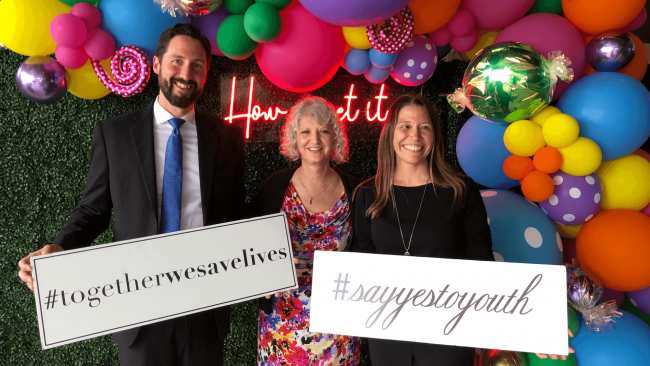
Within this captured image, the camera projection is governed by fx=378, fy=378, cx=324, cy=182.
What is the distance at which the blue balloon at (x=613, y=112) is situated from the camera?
1.82 metres

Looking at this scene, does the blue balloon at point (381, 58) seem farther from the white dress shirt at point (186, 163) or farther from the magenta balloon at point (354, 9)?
the white dress shirt at point (186, 163)

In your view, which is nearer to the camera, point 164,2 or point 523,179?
point 164,2

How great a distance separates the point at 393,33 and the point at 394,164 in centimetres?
70

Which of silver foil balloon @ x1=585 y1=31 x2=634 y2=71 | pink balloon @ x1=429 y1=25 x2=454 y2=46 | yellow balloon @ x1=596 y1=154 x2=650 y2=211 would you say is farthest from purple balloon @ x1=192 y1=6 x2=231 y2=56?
yellow balloon @ x1=596 y1=154 x2=650 y2=211

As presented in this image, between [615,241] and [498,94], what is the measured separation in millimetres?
974

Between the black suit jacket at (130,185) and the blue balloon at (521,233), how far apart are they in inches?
54.3

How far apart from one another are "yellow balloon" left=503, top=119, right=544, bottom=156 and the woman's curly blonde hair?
2.71ft

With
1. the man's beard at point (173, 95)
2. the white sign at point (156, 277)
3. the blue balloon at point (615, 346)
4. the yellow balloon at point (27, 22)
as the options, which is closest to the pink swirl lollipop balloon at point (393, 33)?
the man's beard at point (173, 95)

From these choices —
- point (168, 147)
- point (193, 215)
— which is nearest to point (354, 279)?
point (193, 215)

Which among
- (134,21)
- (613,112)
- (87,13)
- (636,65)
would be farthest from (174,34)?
(636,65)

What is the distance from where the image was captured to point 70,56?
1776 mm

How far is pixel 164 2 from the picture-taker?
177 centimetres

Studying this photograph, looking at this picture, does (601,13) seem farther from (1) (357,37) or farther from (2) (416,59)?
(1) (357,37)

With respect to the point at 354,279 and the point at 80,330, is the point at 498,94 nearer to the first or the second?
the point at 354,279
